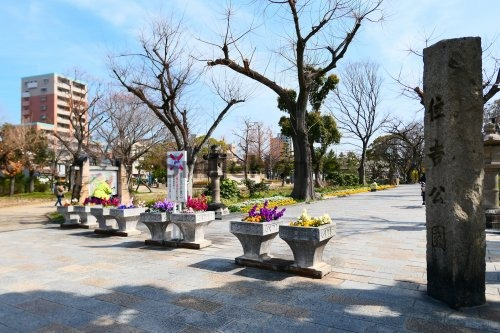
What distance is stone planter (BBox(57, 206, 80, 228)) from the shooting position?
40.1 feet

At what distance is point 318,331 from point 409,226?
323 inches

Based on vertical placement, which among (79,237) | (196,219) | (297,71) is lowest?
(79,237)

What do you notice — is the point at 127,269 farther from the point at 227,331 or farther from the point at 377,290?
the point at 377,290

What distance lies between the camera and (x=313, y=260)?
5668mm

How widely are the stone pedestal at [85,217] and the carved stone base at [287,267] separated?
298 inches

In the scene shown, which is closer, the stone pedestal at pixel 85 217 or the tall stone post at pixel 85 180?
the stone pedestal at pixel 85 217

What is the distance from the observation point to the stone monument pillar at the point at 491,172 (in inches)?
383

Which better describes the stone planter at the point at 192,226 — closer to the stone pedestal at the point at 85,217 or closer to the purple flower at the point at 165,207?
the purple flower at the point at 165,207

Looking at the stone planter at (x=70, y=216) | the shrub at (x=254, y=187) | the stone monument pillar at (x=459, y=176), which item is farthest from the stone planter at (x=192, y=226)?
the shrub at (x=254, y=187)

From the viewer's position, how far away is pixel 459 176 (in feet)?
13.9

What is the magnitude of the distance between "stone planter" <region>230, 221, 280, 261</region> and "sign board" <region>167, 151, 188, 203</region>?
2478mm

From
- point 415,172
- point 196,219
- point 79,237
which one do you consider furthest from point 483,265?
point 415,172

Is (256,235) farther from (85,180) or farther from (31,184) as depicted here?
(31,184)

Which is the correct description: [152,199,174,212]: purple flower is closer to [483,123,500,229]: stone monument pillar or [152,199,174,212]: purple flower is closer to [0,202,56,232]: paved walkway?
[0,202,56,232]: paved walkway
